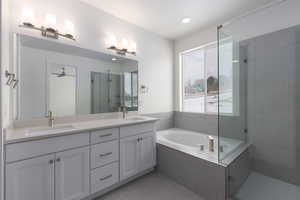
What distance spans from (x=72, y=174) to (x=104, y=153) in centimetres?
37

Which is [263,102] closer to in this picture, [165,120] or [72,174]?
[165,120]

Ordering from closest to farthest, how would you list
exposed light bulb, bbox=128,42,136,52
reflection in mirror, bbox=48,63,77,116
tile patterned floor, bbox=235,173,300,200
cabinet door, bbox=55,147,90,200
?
cabinet door, bbox=55,147,90,200 → tile patterned floor, bbox=235,173,300,200 → reflection in mirror, bbox=48,63,77,116 → exposed light bulb, bbox=128,42,136,52

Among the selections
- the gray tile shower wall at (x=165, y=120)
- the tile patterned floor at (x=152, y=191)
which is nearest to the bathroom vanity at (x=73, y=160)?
the tile patterned floor at (x=152, y=191)

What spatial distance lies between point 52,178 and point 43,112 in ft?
2.65

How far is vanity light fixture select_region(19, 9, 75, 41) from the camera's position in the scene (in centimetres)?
156

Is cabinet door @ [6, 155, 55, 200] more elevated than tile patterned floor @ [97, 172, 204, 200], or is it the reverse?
cabinet door @ [6, 155, 55, 200]

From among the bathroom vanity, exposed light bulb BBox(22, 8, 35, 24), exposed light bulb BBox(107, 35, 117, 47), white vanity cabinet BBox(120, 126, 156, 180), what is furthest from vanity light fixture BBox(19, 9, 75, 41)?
white vanity cabinet BBox(120, 126, 156, 180)

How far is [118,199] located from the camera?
1652 mm

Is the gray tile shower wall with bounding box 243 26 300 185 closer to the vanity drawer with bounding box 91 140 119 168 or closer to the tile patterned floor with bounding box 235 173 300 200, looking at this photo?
the tile patterned floor with bounding box 235 173 300 200

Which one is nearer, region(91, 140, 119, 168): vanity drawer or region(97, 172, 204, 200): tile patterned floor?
region(91, 140, 119, 168): vanity drawer

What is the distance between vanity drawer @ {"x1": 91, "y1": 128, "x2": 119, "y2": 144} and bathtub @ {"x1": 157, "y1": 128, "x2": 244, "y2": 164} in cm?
86

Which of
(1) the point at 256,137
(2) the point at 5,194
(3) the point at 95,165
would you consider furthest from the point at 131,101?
(1) the point at 256,137

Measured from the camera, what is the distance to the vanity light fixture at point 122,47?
2.30m

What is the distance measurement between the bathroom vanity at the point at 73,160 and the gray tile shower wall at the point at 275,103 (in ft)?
5.90
